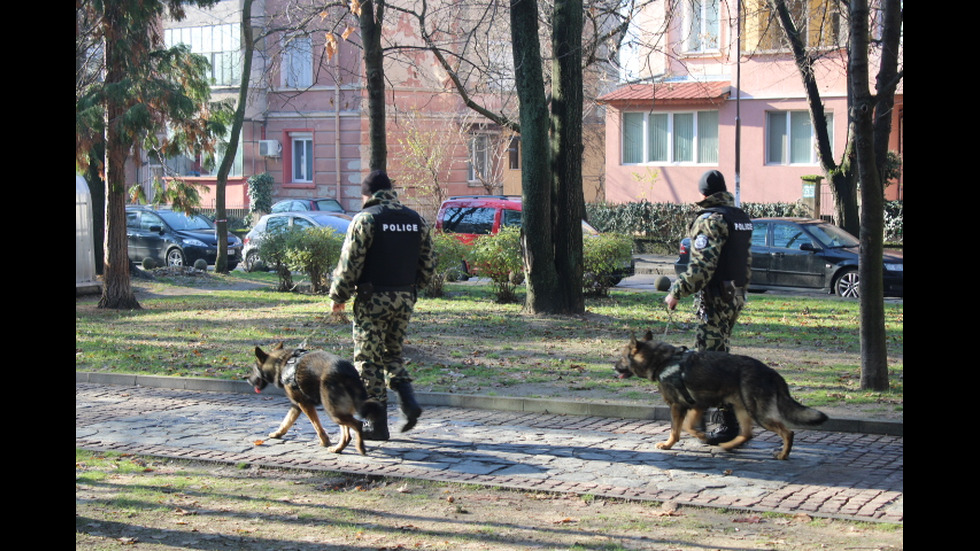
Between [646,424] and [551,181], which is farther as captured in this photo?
[551,181]

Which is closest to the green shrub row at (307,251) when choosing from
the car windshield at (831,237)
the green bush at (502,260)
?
the green bush at (502,260)

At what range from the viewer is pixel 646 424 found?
29.8 feet

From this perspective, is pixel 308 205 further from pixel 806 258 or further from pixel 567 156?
pixel 567 156

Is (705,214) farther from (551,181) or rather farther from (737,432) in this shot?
(551,181)

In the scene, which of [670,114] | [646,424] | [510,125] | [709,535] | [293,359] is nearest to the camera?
[709,535]

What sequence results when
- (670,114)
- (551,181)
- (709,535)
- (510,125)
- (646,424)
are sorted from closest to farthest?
(709,535)
(646,424)
(551,181)
(510,125)
(670,114)

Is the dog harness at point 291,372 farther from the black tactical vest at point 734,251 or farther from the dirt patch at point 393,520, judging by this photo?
the black tactical vest at point 734,251

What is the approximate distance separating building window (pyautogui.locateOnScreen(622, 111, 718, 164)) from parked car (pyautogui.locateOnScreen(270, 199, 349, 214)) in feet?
33.9

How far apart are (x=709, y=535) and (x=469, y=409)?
4255 mm

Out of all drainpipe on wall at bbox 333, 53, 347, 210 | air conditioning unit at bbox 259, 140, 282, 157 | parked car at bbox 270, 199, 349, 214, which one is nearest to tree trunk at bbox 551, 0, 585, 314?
parked car at bbox 270, 199, 349, 214

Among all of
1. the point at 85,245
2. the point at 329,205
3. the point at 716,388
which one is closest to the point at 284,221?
the point at 85,245

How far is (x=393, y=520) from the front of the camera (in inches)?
246

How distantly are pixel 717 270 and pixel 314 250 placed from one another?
12046 mm
